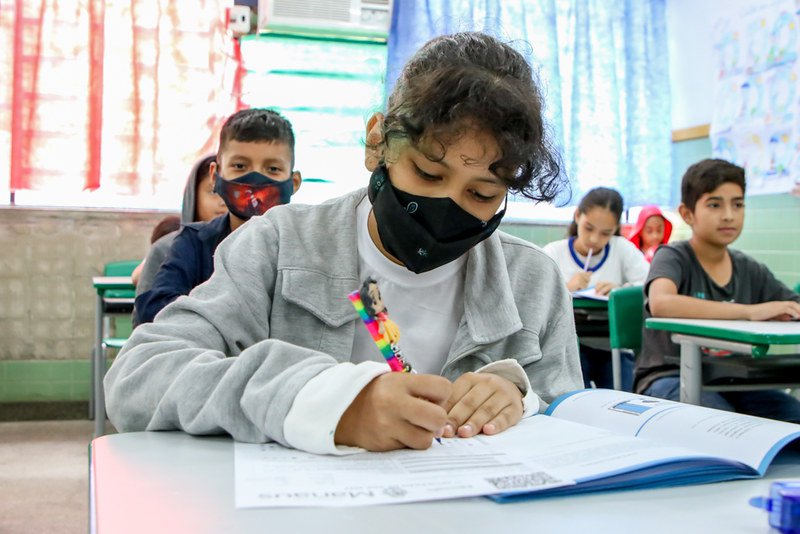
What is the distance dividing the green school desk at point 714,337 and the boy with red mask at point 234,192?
3.87ft

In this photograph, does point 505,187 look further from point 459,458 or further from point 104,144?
Answer: point 104,144

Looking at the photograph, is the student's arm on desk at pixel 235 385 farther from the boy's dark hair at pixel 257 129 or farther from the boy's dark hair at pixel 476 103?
the boy's dark hair at pixel 257 129

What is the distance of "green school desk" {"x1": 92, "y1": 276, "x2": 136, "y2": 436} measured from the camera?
3.38 metres

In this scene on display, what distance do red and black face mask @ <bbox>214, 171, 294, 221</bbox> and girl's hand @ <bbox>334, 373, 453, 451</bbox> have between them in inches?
52.2

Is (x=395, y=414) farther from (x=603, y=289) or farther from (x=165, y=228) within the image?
(x=603, y=289)

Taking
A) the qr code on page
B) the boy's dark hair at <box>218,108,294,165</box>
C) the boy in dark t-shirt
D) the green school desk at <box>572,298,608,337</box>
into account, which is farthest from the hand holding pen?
the green school desk at <box>572,298,608,337</box>

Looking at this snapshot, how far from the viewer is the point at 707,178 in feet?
9.63

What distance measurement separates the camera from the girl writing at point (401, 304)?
0.78 metres

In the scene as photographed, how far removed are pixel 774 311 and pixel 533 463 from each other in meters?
2.07

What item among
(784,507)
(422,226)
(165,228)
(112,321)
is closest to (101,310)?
(165,228)

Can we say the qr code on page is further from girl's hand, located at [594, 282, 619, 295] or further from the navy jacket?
girl's hand, located at [594, 282, 619, 295]

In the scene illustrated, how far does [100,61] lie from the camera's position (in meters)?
4.29

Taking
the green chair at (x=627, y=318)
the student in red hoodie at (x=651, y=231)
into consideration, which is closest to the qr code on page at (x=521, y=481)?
the green chair at (x=627, y=318)

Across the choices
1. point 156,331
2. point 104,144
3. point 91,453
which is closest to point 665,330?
point 156,331
